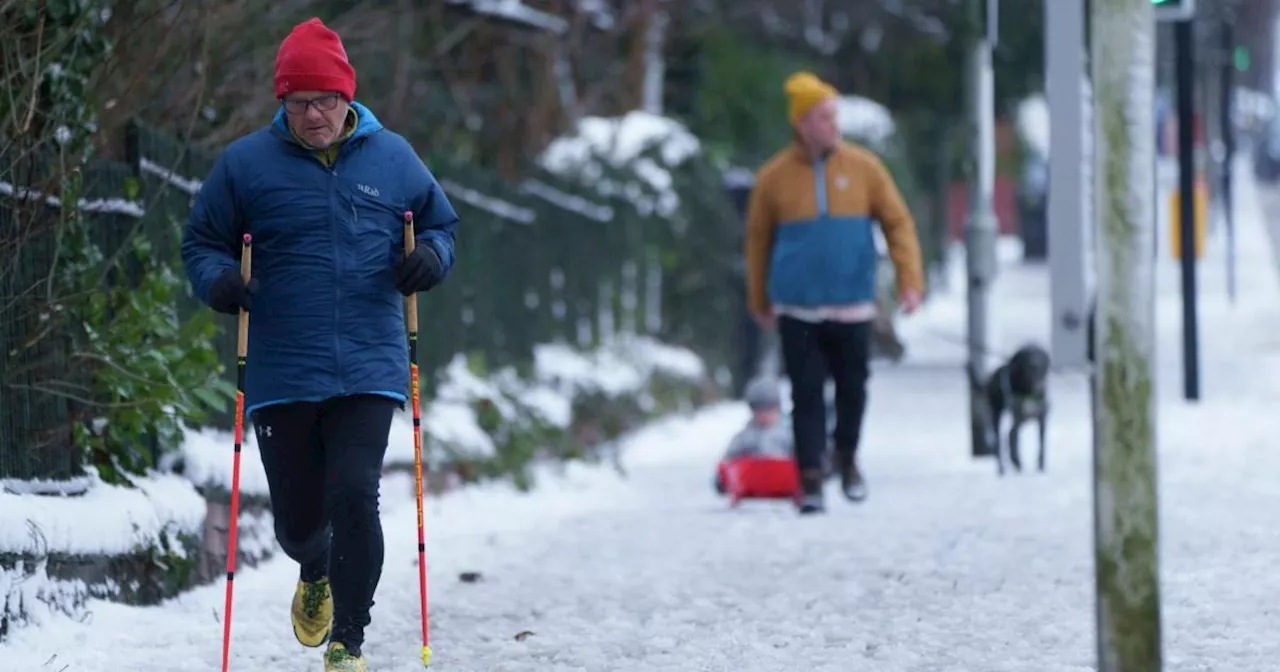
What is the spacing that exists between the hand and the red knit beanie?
514cm

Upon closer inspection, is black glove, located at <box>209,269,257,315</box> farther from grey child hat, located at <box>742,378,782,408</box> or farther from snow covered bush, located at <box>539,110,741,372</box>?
snow covered bush, located at <box>539,110,741,372</box>

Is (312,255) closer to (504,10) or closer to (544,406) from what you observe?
(544,406)

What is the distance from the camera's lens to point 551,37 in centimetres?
2183

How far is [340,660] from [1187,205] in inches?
489

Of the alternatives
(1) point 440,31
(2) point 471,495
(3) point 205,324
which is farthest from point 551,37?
(3) point 205,324

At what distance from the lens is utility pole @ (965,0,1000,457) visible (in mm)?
14531

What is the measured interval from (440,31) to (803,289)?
8.24m

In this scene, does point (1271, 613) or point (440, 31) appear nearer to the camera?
point (1271, 613)

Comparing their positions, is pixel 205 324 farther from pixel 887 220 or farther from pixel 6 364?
pixel 887 220

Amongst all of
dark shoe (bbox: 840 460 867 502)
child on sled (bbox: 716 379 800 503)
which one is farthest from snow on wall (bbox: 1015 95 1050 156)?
dark shoe (bbox: 840 460 867 502)

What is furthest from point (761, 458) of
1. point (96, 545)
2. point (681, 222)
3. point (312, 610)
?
point (681, 222)

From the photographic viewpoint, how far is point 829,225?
10914 millimetres

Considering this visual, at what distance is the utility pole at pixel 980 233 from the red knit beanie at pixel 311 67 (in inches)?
341

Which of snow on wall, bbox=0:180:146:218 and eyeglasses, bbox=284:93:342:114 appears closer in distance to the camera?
eyeglasses, bbox=284:93:342:114
